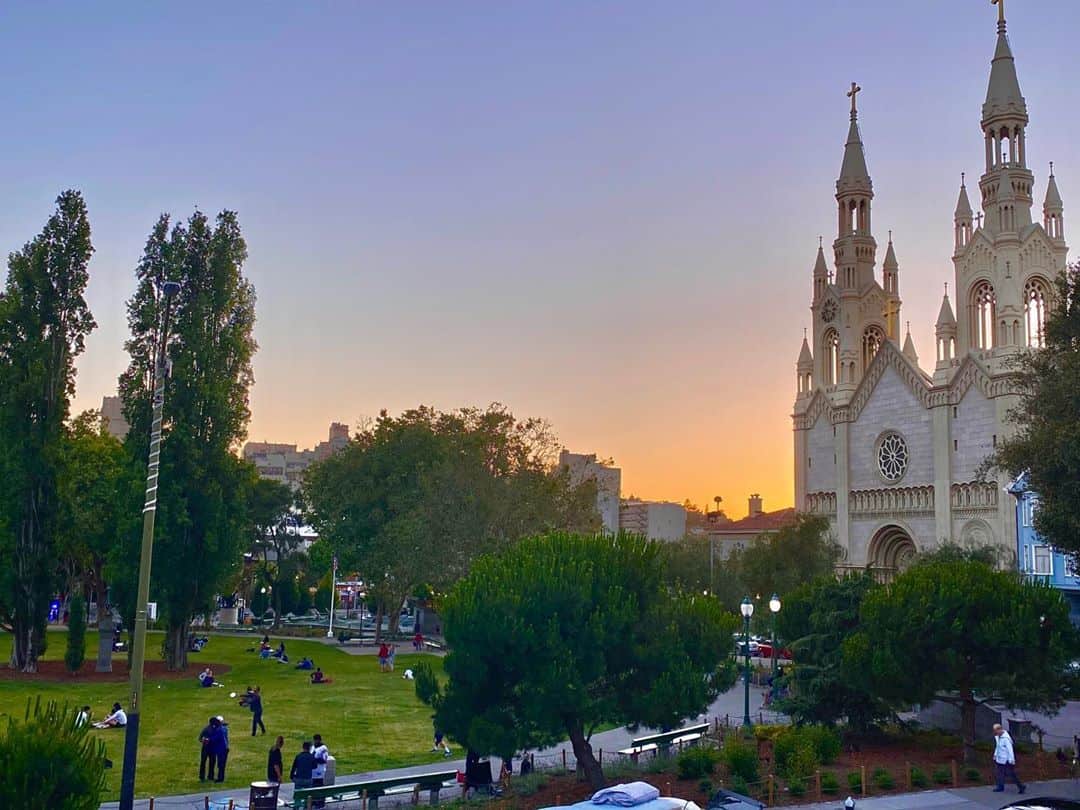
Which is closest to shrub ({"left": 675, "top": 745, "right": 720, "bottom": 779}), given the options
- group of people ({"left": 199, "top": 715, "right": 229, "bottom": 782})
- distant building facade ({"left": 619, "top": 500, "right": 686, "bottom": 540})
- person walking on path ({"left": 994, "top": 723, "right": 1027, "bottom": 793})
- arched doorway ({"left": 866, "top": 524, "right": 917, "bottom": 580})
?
person walking on path ({"left": 994, "top": 723, "right": 1027, "bottom": 793})

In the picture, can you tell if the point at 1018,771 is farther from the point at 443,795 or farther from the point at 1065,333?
the point at 443,795

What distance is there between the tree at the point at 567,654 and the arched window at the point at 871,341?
65610 mm

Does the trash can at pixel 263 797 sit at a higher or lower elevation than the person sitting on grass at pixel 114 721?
higher

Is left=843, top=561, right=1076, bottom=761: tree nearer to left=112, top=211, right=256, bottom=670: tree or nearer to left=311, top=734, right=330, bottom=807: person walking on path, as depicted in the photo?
left=311, top=734, right=330, bottom=807: person walking on path

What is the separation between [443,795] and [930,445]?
58580 millimetres

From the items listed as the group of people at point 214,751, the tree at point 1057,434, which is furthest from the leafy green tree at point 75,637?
the tree at point 1057,434

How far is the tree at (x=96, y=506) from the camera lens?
42.4m

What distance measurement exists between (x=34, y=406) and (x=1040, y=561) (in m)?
50.7

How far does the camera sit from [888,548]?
7381 centimetres

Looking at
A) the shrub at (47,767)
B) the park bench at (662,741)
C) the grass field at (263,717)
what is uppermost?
the shrub at (47,767)

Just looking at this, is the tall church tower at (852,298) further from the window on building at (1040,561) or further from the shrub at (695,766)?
the shrub at (695,766)

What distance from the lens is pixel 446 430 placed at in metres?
65.4

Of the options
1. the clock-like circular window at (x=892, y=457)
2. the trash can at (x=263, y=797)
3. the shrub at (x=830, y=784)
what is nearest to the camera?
the trash can at (x=263, y=797)

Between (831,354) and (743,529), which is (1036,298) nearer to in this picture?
(831,354)
